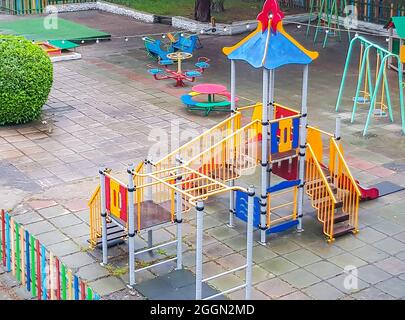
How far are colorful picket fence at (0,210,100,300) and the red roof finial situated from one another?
5.08 meters

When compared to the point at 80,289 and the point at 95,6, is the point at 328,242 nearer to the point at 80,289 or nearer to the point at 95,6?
the point at 80,289

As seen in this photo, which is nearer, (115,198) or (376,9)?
(115,198)

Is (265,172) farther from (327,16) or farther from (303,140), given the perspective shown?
(327,16)

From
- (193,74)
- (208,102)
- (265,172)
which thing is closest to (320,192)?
(265,172)

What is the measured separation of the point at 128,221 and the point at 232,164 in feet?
8.73

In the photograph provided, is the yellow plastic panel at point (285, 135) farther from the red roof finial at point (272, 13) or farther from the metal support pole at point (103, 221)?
the metal support pole at point (103, 221)

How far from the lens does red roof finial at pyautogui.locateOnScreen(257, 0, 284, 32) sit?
12.3m

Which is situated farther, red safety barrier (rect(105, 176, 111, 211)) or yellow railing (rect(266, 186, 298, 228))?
yellow railing (rect(266, 186, 298, 228))

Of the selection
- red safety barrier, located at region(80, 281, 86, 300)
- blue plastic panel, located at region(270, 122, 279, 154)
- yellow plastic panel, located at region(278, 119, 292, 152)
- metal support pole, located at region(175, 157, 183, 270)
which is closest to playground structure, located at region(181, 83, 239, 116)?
yellow plastic panel, located at region(278, 119, 292, 152)

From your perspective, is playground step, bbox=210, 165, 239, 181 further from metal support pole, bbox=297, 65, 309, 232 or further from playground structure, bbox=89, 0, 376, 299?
metal support pole, bbox=297, 65, 309, 232

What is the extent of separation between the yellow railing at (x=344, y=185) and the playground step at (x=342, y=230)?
0.46ft

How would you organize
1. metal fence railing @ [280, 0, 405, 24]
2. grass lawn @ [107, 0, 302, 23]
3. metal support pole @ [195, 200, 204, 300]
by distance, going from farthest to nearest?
grass lawn @ [107, 0, 302, 23] → metal fence railing @ [280, 0, 405, 24] → metal support pole @ [195, 200, 204, 300]

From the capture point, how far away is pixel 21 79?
17.9 meters

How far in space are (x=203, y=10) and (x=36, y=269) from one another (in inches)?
813
